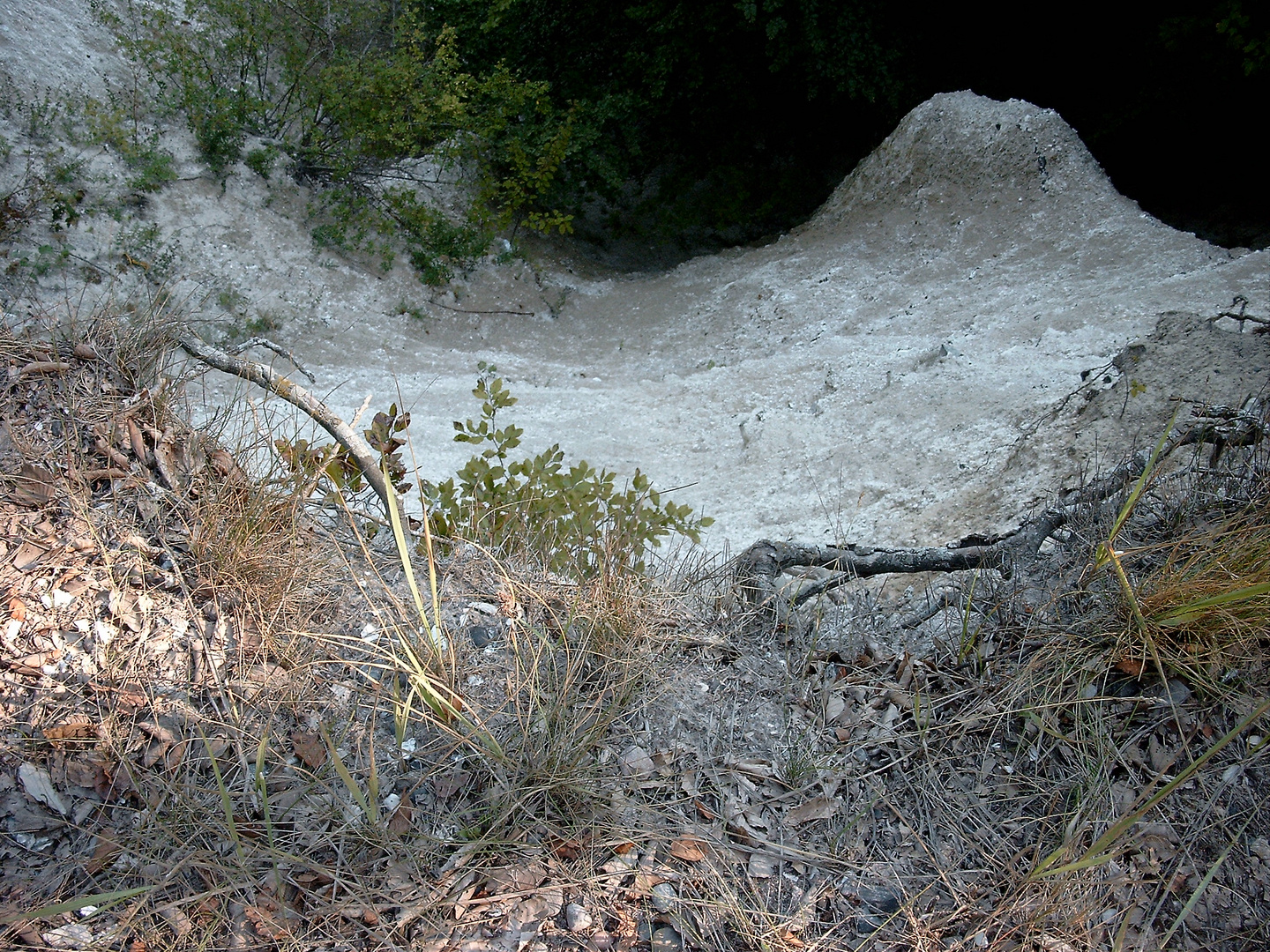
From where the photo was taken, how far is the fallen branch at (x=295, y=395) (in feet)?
6.83

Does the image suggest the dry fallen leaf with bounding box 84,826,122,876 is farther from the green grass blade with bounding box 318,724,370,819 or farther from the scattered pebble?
the scattered pebble

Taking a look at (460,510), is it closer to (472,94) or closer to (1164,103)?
(472,94)

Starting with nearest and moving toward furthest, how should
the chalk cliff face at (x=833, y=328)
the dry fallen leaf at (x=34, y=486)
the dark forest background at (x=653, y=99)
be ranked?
the dry fallen leaf at (x=34, y=486) < the chalk cliff face at (x=833, y=328) < the dark forest background at (x=653, y=99)

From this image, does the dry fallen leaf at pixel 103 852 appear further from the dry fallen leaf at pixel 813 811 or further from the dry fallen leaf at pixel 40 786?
the dry fallen leaf at pixel 813 811

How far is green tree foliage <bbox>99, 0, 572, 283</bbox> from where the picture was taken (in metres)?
7.48

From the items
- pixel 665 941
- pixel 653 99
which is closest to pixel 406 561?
pixel 665 941

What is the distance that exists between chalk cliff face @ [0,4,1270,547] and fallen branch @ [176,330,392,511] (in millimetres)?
2382

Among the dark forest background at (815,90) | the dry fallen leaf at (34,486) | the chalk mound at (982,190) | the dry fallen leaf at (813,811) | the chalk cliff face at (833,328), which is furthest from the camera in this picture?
the dark forest background at (815,90)

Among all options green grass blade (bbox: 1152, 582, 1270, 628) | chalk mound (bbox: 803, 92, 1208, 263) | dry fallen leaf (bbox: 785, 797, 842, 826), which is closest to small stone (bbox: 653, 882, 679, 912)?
dry fallen leaf (bbox: 785, 797, 842, 826)

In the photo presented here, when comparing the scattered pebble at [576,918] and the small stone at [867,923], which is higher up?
the scattered pebble at [576,918]

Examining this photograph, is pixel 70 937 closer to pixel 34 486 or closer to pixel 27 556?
pixel 27 556

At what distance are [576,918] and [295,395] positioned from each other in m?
1.50

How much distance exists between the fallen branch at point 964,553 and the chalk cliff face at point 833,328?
1.31 m

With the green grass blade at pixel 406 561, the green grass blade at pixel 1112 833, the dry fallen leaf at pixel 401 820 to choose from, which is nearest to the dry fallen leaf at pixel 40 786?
the dry fallen leaf at pixel 401 820
